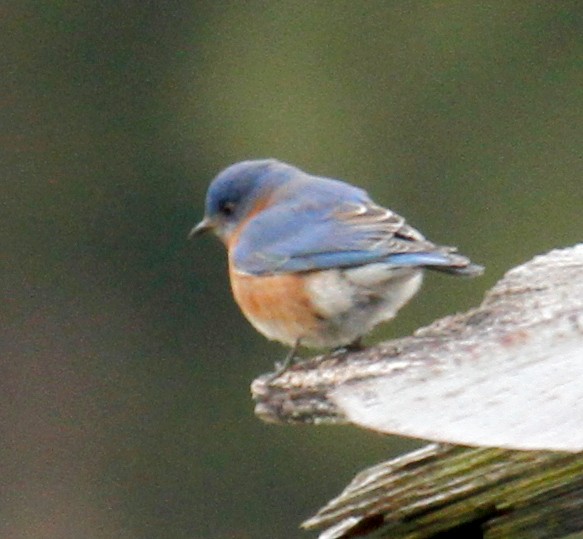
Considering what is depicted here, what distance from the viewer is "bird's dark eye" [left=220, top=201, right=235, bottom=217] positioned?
6.25 metres

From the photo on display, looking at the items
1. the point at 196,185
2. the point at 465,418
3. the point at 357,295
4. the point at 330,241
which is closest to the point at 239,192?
the point at 330,241

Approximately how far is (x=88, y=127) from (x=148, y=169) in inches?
30.2

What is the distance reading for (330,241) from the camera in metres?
5.41

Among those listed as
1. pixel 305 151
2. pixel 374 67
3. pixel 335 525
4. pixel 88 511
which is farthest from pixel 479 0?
pixel 335 525

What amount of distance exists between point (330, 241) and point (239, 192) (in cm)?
89

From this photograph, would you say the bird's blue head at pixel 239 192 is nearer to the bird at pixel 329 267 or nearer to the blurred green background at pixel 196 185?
the bird at pixel 329 267

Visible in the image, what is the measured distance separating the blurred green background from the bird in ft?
28.5

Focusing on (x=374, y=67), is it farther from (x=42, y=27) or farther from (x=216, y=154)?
(x=42, y=27)

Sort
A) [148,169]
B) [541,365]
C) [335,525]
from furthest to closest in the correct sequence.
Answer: [148,169]
[335,525]
[541,365]

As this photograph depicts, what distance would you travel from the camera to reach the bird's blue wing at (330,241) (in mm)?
5062

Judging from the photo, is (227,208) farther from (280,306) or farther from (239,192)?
(280,306)

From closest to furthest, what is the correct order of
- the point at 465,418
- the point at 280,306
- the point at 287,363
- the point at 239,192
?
the point at 465,418, the point at 287,363, the point at 280,306, the point at 239,192

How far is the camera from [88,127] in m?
17.1

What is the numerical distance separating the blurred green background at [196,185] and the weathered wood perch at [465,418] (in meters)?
11.1
